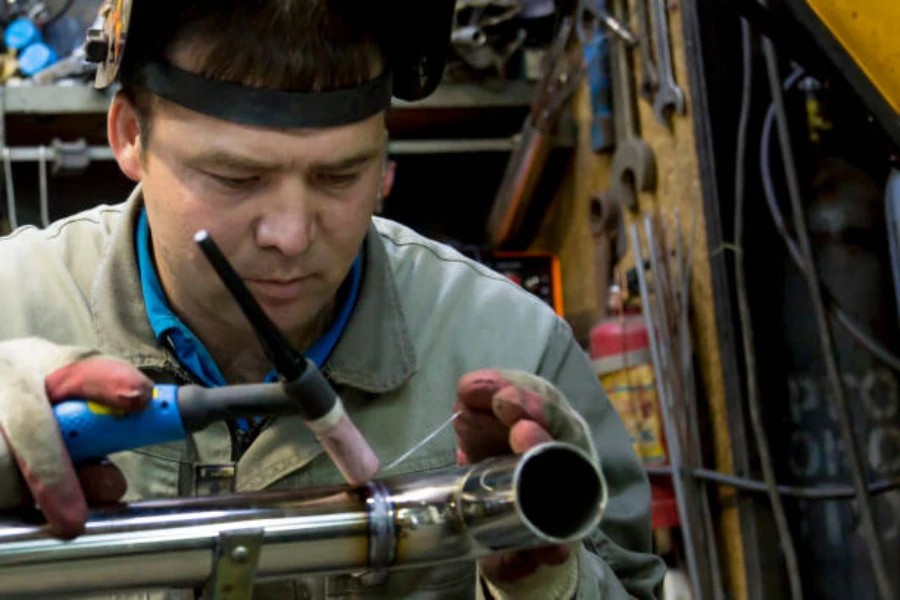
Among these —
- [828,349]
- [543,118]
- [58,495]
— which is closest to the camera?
[58,495]

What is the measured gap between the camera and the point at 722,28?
82.8 inches

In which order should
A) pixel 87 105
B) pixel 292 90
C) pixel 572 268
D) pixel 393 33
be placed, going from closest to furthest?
1. pixel 292 90
2. pixel 393 33
3. pixel 87 105
4. pixel 572 268

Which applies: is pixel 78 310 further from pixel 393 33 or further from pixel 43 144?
pixel 43 144

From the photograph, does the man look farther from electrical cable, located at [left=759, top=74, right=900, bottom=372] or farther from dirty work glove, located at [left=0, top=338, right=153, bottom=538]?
electrical cable, located at [left=759, top=74, right=900, bottom=372]

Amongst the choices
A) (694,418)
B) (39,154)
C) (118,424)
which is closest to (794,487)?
(694,418)

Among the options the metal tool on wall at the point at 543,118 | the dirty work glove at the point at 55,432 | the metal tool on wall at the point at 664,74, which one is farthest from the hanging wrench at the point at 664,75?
the dirty work glove at the point at 55,432

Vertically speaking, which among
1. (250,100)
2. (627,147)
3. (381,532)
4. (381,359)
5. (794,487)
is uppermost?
(250,100)

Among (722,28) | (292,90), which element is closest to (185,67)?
(292,90)

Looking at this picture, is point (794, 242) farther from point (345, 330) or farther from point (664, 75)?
point (345, 330)

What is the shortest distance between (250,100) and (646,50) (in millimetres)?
1490

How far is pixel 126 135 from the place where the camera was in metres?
1.17

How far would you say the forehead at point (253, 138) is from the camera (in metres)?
1.01

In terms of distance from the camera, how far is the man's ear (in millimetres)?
1146

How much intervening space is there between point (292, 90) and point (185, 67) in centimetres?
11
